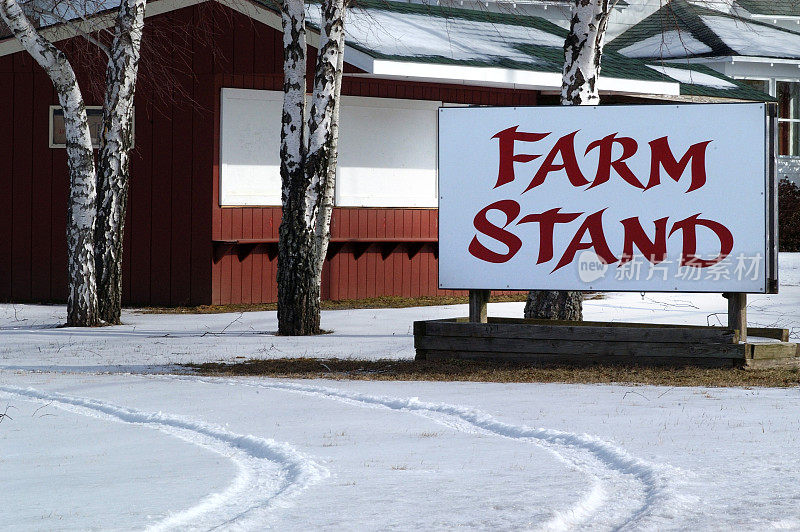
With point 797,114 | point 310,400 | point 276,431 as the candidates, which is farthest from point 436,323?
point 797,114

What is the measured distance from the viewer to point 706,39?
3353 cm

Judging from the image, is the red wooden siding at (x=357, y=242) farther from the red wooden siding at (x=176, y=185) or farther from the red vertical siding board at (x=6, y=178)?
the red vertical siding board at (x=6, y=178)

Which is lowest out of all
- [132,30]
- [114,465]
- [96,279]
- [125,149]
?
[114,465]

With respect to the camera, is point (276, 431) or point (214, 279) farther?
point (214, 279)

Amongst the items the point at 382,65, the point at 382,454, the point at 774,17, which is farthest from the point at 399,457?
the point at 774,17

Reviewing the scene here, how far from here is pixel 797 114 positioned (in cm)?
3331

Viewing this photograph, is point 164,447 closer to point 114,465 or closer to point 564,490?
point 114,465

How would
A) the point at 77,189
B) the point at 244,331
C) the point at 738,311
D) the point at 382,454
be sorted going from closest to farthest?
the point at 382,454
the point at 738,311
the point at 244,331
the point at 77,189

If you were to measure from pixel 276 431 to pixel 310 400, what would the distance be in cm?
157

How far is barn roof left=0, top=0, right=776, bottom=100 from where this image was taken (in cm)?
1867

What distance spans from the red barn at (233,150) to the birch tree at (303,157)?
10.6ft

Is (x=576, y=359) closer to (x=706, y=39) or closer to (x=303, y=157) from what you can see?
(x=303, y=157)

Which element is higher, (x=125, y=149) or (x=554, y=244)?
(x=125, y=149)

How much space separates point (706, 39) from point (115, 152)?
22.0m
